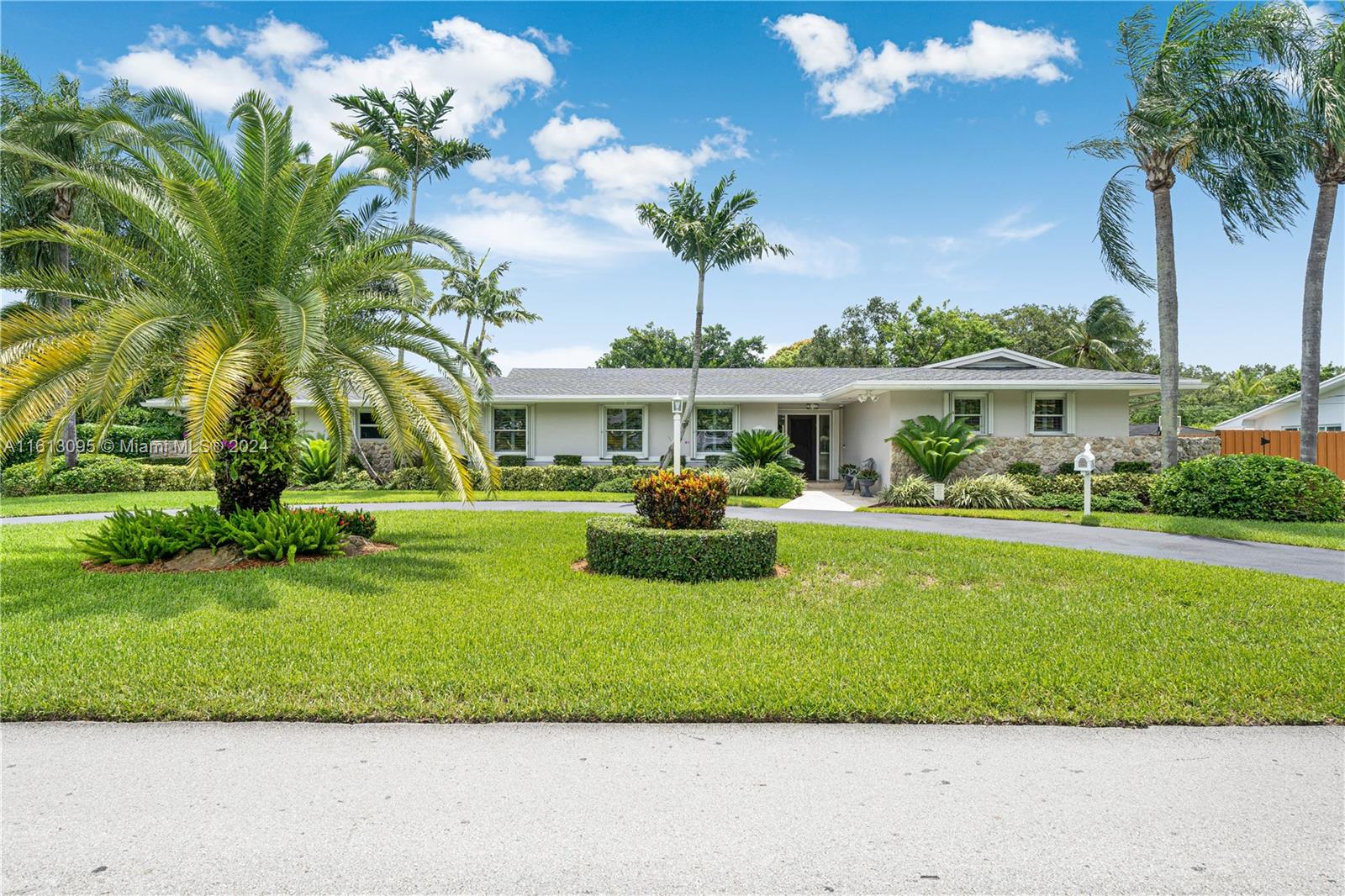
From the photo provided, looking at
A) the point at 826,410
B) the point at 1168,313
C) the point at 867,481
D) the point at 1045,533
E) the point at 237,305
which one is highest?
the point at 1168,313

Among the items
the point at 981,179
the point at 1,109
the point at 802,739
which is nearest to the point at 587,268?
the point at 981,179

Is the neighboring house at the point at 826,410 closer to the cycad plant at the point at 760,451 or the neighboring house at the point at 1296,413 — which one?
the cycad plant at the point at 760,451

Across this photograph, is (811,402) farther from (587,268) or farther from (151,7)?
(151,7)

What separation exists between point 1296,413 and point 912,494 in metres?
23.3

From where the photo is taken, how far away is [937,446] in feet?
51.4

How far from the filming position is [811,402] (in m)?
21.5

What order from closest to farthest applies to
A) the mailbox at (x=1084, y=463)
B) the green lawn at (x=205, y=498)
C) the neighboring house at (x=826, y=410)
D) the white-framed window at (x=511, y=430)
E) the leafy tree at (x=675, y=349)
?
the mailbox at (x=1084, y=463) < the green lawn at (x=205, y=498) < the neighboring house at (x=826, y=410) < the white-framed window at (x=511, y=430) < the leafy tree at (x=675, y=349)

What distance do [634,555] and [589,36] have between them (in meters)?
9.59

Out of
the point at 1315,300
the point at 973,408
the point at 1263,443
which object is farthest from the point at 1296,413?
the point at 973,408

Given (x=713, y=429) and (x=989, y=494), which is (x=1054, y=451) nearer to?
(x=989, y=494)

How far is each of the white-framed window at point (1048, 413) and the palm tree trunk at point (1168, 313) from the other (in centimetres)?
288

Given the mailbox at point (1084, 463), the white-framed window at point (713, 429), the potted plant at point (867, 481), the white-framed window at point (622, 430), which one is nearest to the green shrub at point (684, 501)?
the mailbox at point (1084, 463)

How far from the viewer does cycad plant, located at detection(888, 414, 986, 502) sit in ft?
51.3

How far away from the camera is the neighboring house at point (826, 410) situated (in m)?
17.4
